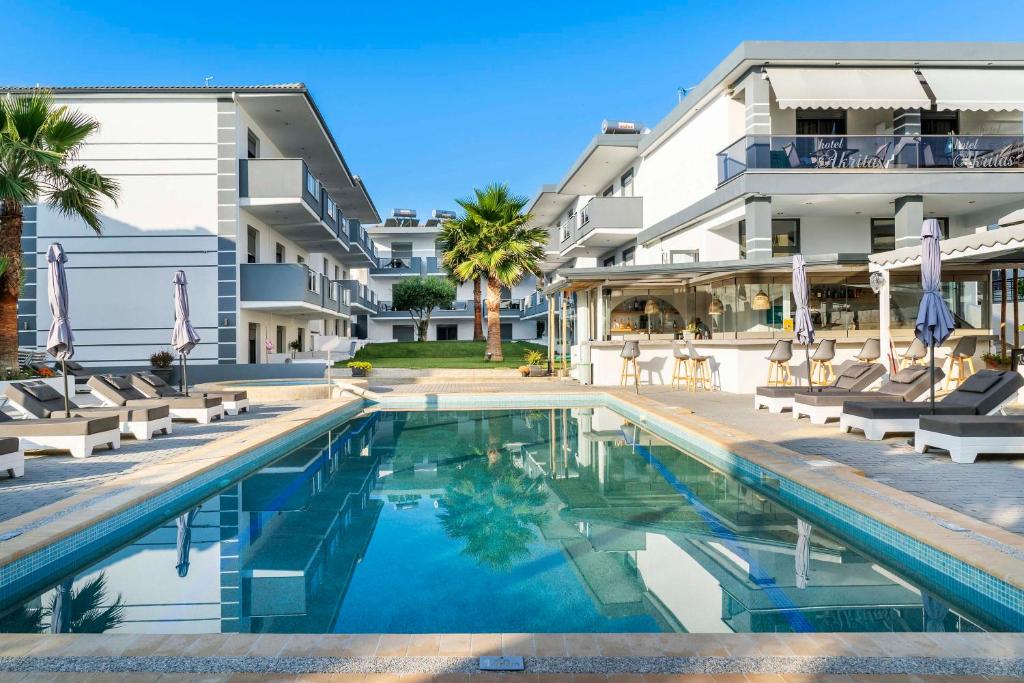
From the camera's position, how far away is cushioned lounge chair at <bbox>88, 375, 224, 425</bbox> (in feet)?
34.9

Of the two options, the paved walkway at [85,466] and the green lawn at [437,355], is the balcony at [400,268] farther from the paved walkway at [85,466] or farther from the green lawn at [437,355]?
the paved walkway at [85,466]

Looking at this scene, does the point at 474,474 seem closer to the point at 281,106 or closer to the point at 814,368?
the point at 814,368

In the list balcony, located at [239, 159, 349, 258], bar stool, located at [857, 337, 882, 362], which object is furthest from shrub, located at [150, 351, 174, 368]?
bar stool, located at [857, 337, 882, 362]

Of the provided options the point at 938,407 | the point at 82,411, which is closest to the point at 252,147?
the point at 82,411

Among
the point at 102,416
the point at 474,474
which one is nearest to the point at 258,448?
the point at 102,416

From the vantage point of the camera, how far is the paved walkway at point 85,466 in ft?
19.1

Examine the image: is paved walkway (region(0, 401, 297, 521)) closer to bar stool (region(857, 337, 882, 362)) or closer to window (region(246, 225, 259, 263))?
window (region(246, 225, 259, 263))

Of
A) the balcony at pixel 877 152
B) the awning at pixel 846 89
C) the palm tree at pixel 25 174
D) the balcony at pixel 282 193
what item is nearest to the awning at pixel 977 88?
the awning at pixel 846 89

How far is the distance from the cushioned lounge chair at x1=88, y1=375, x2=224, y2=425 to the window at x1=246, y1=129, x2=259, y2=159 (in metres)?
10.5

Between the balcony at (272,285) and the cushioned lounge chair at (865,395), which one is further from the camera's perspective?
the balcony at (272,285)

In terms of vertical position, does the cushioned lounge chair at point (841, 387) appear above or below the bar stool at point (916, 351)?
below

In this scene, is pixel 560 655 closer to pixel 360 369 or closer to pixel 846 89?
pixel 846 89

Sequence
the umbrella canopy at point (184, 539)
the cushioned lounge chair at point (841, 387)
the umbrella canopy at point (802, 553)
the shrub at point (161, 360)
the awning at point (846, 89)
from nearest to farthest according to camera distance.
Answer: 1. the umbrella canopy at point (802, 553)
2. the umbrella canopy at point (184, 539)
3. the cushioned lounge chair at point (841, 387)
4. the awning at point (846, 89)
5. the shrub at point (161, 360)

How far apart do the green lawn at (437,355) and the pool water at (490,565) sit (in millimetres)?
17457
